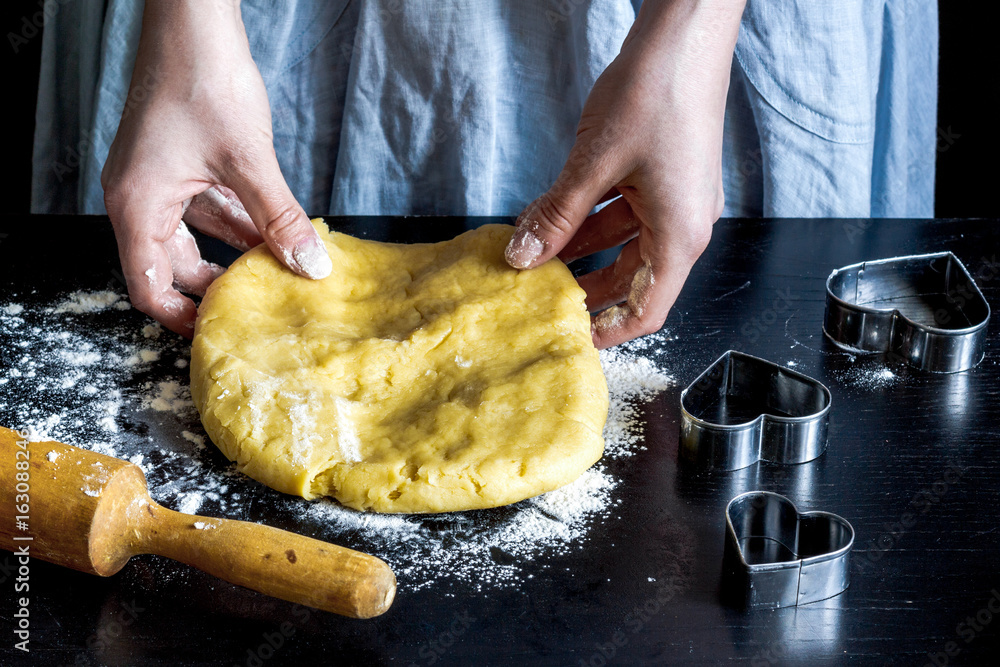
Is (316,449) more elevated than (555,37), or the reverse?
(555,37)

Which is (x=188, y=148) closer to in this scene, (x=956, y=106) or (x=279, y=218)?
(x=279, y=218)

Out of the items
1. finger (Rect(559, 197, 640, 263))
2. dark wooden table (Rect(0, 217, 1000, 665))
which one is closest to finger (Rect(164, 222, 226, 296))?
dark wooden table (Rect(0, 217, 1000, 665))

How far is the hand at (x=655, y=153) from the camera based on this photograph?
4.42ft

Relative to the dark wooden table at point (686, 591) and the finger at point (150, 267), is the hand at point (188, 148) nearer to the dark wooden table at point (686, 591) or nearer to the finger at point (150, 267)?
the finger at point (150, 267)

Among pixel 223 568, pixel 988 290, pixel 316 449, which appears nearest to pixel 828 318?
pixel 988 290

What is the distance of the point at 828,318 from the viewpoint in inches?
61.2

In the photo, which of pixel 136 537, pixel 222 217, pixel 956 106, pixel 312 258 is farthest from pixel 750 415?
pixel 956 106

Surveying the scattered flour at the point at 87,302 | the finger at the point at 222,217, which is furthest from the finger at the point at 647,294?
the scattered flour at the point at 87,302

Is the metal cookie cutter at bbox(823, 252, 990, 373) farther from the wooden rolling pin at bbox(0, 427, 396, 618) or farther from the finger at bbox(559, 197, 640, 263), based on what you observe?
the wooden rolling pin at bbox(0, 427, 396, 618)

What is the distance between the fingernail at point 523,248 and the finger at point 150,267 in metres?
0.58

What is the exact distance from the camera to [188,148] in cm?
139

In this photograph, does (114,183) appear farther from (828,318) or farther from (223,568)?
(828,318)

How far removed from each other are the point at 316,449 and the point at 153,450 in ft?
0.93

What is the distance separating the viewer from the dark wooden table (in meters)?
0.97
